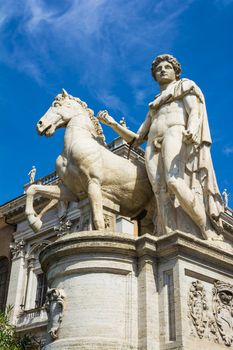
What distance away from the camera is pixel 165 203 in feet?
29.4

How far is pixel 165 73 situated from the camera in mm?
10117

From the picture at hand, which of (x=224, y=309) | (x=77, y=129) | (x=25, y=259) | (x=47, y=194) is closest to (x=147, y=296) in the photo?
(x=224, y=309)

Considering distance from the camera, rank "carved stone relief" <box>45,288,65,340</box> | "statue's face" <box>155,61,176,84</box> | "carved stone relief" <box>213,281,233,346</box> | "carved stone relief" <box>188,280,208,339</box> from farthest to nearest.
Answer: "statue's face" <box>155,61,176,84</box> → "carved stone relief" <box>213,281,233,346</box> → "carved stone relief" <box>45,288,65,340</box> → "carved stone relief" <box>188,280,208,339</box>

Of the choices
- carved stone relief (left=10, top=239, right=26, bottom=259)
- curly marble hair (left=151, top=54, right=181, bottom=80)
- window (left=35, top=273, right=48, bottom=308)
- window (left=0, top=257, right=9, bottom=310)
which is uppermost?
carved stone relief (left=10, top=239, right=26, bottom=259)

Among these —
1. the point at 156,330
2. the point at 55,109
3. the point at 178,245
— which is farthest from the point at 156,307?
the point at 55,109

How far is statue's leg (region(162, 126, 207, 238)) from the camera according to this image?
8703 mm

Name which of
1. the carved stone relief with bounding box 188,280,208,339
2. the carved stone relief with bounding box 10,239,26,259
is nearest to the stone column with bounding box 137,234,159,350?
the carved stone relief with bounding box 188,280,208,339

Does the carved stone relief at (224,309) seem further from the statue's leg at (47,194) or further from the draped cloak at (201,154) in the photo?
the statue's leg at (47,194)

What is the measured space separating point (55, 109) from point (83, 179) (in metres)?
1.79

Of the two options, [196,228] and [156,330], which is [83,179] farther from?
[156,330]

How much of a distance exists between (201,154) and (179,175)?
639 mm

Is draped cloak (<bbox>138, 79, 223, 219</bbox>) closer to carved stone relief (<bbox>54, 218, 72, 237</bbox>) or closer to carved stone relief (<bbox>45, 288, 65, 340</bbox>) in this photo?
carved stone relief (<bbox>45, 288, 65, 340</bbox>)

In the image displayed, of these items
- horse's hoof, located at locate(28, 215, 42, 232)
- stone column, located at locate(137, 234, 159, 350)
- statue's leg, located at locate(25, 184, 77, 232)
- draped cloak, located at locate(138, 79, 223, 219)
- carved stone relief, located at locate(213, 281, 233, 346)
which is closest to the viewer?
stone column, located at locate(137, 234, 159, 350)

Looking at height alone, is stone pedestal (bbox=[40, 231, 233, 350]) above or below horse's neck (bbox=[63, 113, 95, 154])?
below
